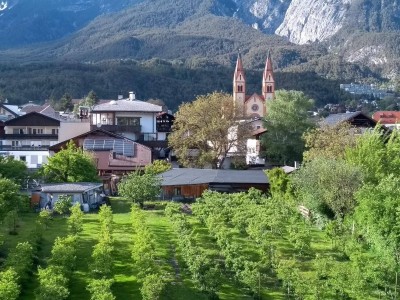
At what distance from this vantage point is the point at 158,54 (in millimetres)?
198000

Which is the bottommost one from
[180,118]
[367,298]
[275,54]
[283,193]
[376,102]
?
[367,298]

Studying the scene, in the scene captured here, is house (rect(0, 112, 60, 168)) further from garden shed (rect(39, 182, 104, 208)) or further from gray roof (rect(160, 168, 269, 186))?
garden shed (rect(39, 182, 104, 208))

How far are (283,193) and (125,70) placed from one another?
341 ft

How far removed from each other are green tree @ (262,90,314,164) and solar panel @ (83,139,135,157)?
1042 centimetres

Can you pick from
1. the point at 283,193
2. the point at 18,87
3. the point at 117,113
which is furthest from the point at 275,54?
the point at 283,193

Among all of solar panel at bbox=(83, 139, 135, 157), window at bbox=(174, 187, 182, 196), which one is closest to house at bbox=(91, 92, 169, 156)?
solar panel at bbox=(83, 139, 135, 157)

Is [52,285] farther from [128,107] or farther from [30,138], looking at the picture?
[128,107]

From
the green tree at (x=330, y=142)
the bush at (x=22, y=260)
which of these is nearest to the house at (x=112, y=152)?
the green tree at (x=330, y=142)

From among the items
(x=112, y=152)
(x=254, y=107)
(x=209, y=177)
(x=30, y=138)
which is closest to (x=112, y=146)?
(x=112, y=152)

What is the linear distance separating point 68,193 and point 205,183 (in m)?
8.84

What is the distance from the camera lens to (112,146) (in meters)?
52.2

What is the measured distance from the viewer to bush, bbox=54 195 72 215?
119 ft

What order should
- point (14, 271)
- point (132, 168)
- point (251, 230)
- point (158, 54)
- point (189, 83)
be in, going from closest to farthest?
point (14, 271) → point (251, 230) → point (132, 168) → point (189, 83) → point (158, 54)

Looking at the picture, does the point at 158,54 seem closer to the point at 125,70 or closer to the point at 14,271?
the point at 125,70
